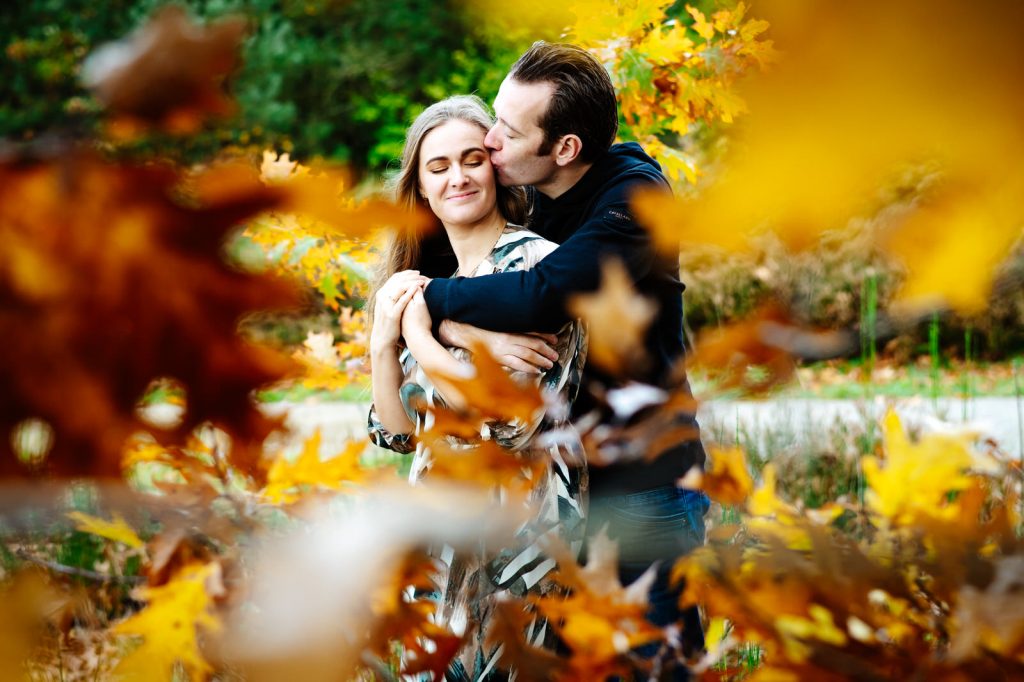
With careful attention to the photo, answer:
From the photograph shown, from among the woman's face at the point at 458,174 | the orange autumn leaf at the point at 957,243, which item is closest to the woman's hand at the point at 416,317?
the woman's face at the point at 458,174

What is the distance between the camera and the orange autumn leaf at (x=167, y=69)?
0.37 metres

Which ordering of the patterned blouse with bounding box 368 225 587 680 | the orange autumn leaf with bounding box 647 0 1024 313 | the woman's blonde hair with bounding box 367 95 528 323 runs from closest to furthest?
the orange autumn leaf with bounding box 647 0 1024 313 < the patterned blouse with bounding box 368 225 587 680 < the woman's blonde hair with bounding box 367 95 528 323

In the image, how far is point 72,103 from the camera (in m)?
0.42

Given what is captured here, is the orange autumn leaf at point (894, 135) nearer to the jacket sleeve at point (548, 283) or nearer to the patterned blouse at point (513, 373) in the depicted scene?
the patterned blouse at point (513, 373)

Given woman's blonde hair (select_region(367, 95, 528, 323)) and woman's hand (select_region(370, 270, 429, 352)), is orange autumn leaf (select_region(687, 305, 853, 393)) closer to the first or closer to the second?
woman's hand (select_region(370, 270, 429, 352))

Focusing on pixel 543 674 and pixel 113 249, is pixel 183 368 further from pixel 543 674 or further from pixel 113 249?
pixel 543 674

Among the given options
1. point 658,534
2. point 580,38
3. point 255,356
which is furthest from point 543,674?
point 580,38

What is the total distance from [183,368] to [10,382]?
7cm

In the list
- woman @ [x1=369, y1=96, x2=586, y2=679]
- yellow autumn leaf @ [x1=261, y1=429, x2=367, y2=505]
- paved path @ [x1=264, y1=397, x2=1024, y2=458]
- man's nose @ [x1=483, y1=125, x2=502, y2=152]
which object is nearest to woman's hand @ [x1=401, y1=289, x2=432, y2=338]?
woman @ [x1=369, y1=96, x2=586, y2=679]

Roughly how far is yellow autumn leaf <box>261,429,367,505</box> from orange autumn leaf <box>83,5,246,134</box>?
32 centimetres

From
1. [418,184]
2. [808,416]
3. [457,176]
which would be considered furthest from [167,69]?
[808,416]

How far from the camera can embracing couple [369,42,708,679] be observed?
3.53ft

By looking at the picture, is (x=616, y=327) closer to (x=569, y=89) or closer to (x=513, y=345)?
(x=513, y=345)

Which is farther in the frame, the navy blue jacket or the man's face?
the man's face
